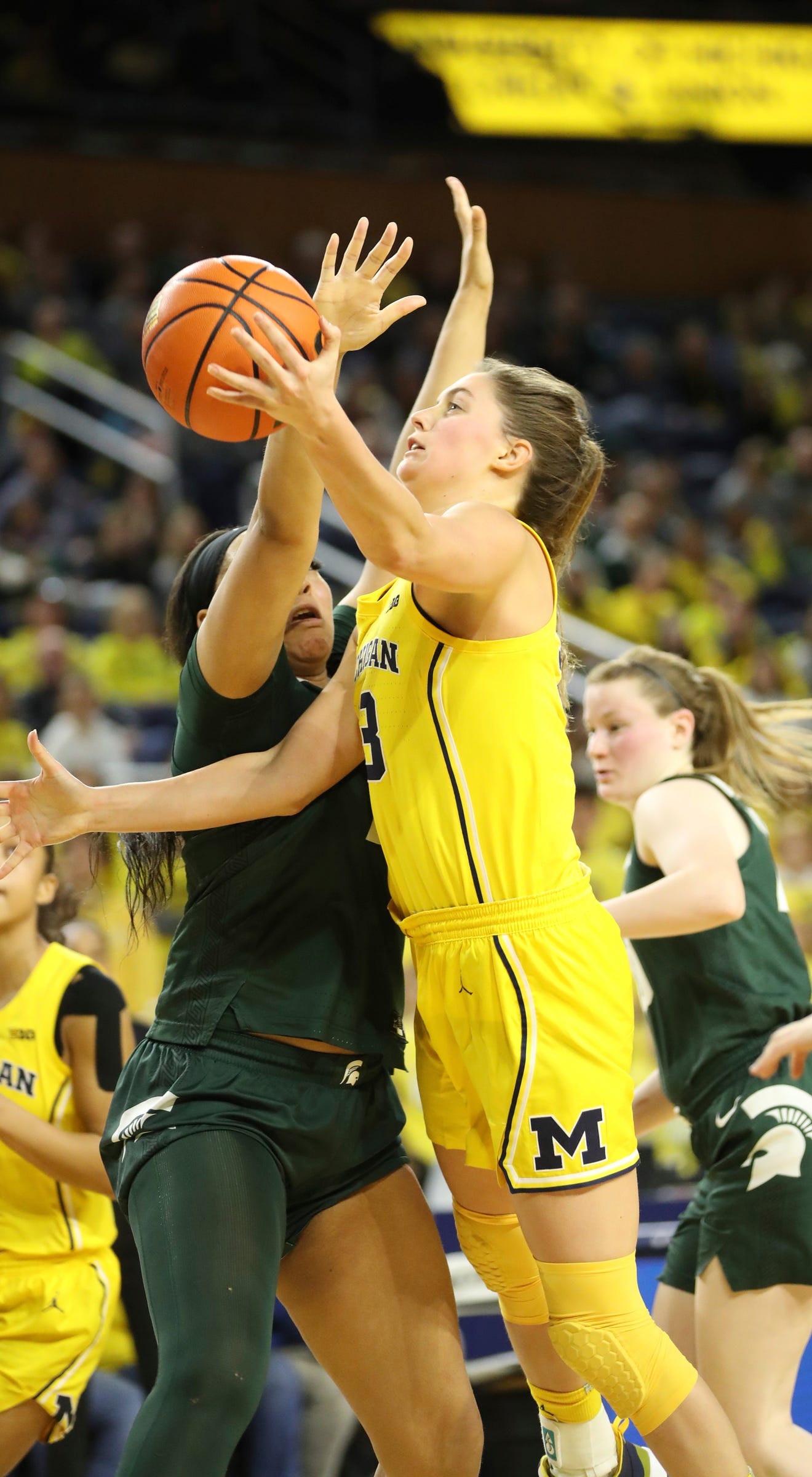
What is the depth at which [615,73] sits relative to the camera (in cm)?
1398

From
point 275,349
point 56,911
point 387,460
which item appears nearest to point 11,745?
point 387,460

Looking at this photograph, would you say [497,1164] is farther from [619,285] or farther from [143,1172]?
[619,285]

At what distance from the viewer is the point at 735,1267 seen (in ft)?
10.3

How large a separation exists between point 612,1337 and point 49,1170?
1412 mm

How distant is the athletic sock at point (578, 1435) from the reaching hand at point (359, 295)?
1.90 metres

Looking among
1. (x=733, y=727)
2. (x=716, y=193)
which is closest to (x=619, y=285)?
(x=716, y=193)

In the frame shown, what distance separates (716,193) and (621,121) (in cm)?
173

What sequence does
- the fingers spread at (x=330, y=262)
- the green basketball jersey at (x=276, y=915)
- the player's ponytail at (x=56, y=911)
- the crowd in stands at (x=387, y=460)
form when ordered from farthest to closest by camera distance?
the crowd in stands at (x=387, y=460)
the player's ponytail at (x=56, y=911)
the green basketball jersey at (x=276, y=915)
the fingers spread at (x=330, y=262)

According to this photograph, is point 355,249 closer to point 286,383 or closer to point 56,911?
point 286,383

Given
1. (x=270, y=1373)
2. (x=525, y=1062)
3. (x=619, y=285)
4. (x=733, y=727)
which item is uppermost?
(x=619, y=285)

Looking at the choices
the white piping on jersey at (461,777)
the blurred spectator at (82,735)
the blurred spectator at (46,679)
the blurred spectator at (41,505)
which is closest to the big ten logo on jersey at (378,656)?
→ the white piping on jersey at (461,777)

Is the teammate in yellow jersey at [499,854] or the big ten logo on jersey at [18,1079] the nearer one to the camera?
the teammate in yellow jersey at [499,854]

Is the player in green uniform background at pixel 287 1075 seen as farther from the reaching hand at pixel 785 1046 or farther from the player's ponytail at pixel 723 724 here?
the player's ponytail at pixel 723 724

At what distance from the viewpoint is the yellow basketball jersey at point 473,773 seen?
253 cm
